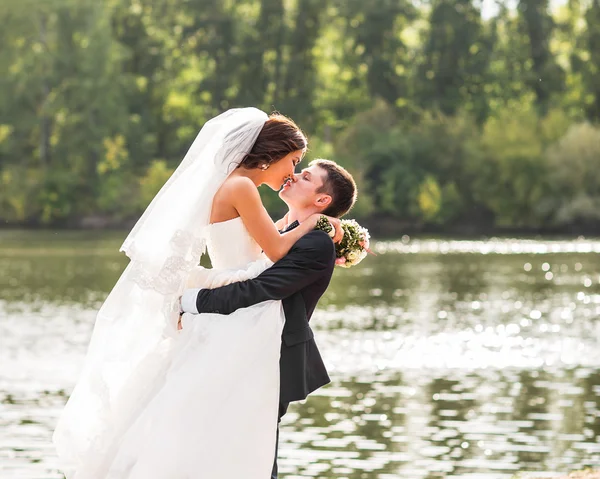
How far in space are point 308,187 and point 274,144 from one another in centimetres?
23

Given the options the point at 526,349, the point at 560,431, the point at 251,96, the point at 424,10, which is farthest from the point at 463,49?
the point at 560,431

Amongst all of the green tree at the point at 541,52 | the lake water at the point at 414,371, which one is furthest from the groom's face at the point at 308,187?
the green tree at the point at 541,52

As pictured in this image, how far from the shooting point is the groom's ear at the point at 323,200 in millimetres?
5438

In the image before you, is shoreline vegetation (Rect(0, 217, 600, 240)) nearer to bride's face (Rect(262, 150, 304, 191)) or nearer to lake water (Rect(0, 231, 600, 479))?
lake water (Rect(0, 231, 600, 479))

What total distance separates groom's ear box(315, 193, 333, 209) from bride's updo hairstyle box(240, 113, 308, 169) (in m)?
0.20

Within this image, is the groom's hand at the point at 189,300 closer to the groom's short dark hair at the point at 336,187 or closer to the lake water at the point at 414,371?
the groom's short dark hair at the point at 336,187

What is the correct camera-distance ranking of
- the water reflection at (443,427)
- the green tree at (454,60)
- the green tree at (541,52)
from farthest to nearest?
the green tree at (454,60) → the green tree at (541,52) → the water reflection at (443,427)

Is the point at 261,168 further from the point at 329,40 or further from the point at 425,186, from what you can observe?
the point at 329,40

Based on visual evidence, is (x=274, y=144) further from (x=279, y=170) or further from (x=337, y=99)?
(x=337, y=99)

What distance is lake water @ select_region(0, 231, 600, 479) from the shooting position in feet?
37.9

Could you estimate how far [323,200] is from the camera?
544 cm

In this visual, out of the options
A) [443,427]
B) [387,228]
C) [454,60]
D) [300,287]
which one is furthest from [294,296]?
[454,60]

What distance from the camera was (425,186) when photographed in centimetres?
7638

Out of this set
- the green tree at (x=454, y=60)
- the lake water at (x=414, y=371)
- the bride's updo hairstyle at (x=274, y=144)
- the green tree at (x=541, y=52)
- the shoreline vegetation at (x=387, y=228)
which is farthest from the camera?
the green tree at (x=454, y=60)
